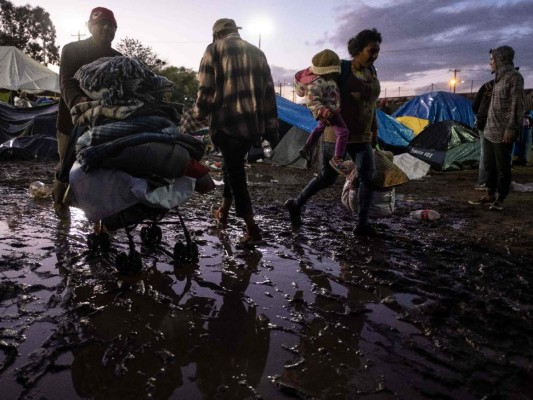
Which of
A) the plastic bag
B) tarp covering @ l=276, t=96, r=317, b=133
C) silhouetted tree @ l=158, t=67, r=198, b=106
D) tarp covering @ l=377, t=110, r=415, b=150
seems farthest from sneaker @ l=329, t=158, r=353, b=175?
silhouetted tree @ l=158, t=67, r=198, b=106

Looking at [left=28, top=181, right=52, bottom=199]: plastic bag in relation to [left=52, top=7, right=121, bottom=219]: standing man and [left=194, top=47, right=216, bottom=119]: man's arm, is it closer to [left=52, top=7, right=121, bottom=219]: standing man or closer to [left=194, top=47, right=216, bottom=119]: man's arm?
[left=52, top=7, right=121, bottom=219]: standing man

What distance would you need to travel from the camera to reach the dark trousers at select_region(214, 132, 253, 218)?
3973 millimetres

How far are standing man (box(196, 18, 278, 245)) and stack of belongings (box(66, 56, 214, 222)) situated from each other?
76 centimetres

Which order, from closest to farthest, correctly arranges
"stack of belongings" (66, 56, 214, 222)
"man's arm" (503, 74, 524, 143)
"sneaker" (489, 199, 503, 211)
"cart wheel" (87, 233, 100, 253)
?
1. "stack of belongings" (66, 56, 214, 222)
2. "cart wheel" (87, 233, 100, 253)
3. "man's arm" (503, 74, 524, 143)
4. "sneaker" (489, 199, 503, 211)

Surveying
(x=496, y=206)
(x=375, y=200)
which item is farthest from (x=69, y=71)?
(x=496, y=206)

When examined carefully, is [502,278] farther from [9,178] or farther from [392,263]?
[9,178]

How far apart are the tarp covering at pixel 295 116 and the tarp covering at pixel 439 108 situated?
16.9 ft

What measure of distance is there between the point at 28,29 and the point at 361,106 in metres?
66.5

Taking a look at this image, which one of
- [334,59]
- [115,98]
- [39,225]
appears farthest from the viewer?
[39,225]

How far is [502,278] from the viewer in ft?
10.7

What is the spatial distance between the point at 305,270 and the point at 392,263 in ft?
2.60

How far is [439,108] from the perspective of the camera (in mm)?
15070

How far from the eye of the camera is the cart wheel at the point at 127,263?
3.14 meters

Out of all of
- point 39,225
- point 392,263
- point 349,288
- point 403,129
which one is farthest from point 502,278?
point 403,129
